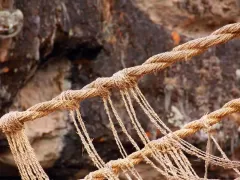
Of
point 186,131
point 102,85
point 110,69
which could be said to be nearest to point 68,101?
point 102,85

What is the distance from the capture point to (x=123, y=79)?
0.94 metres

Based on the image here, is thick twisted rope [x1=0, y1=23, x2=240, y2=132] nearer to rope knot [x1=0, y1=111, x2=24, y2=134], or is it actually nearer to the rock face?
rope knot [x1=0, y1=111, x2=24, y2=134]

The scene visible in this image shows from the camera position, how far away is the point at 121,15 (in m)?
2.10

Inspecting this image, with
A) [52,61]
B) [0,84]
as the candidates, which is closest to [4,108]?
[0,84]

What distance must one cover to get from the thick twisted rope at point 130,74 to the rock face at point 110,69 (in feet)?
2.89

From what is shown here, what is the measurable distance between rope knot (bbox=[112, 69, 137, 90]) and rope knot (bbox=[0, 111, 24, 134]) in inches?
7.3

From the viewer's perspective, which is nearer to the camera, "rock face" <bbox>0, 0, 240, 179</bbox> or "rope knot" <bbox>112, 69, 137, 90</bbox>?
"rope knot" <bbox>112, 69, 137, 90</bbox>

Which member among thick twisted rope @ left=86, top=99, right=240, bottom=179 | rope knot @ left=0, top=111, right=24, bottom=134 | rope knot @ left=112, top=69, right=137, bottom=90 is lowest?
thick twisted rope @ left=86, top=99, right=240, bottom=179

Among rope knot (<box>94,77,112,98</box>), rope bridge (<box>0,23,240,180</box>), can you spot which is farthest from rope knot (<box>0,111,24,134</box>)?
rope knot (<box>94,77,112,98</box>)

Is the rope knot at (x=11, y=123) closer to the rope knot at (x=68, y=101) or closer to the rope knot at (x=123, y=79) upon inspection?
the rope knot at (x=68, y=101)

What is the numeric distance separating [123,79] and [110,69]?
3.71 ft

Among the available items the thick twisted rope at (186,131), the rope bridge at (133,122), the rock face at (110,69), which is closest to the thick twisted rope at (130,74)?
the rope bridge at (133,122)

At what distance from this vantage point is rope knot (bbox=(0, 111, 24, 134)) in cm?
97

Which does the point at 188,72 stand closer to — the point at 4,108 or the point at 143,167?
the point at 143,167
